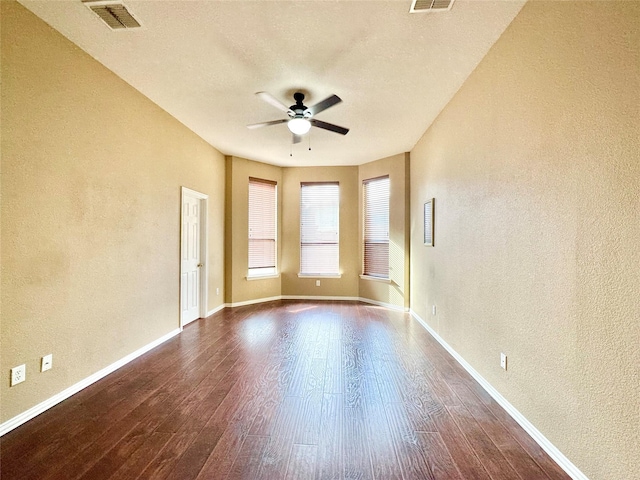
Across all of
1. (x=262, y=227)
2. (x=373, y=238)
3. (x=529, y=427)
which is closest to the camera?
(x=529, y=427)

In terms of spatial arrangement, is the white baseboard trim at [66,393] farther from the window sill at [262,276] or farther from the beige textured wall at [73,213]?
the window sill at [262,276]

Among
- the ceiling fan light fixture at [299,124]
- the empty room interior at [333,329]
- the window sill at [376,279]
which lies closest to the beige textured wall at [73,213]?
the empty room interior at [333,329]

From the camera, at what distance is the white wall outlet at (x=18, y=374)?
1974mm

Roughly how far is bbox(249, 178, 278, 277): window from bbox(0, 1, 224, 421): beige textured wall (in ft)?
7.45

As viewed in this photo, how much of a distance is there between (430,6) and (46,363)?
375 cm

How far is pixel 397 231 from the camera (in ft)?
17.8

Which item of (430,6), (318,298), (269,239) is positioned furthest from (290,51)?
(318,298)

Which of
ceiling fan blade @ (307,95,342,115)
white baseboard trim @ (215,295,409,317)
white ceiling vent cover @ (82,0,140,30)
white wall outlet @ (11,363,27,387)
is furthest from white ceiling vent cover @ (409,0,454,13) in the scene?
white baseboard trim @ (215,295,409,317)

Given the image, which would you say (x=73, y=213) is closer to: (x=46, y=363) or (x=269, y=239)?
(x=46, y=363)

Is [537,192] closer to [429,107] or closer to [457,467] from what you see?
[457,467]

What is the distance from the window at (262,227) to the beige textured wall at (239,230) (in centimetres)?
13


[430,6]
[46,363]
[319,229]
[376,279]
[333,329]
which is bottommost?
[333,329]

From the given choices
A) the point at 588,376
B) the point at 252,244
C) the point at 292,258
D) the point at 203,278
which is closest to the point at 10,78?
the point at 203,278

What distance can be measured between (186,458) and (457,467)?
1517 millimetres
